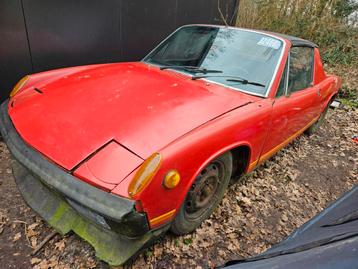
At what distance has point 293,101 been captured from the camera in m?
2.66

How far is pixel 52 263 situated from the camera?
1.88m

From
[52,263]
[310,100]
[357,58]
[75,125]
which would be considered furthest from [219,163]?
[357,58]

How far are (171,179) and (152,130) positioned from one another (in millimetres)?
371

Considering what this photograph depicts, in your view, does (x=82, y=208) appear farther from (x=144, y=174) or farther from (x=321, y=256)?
(x=321, y=256)

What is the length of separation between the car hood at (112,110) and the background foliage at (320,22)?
5644 millimetres

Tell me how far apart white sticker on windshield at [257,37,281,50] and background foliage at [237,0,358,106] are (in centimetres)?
480

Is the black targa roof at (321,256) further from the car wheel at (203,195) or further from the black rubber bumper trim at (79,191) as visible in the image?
the car wheel at (203,195)

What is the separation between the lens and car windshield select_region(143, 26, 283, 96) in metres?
2.46

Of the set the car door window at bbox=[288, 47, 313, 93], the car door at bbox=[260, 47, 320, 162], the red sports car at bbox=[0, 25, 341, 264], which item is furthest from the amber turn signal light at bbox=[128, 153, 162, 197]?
the car door window at bbox=[288, 47, 313, 93]

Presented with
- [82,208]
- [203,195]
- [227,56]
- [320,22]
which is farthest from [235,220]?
[320,22]

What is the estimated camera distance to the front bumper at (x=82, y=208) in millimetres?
1439

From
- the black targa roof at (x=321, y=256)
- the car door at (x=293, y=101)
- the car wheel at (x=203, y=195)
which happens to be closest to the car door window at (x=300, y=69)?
the car door at (x=293, y=101)

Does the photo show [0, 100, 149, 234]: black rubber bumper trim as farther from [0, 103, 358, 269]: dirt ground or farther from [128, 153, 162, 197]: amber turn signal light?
[0, 103, 358, 269]: dirt ground

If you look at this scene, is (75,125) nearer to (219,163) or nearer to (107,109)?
(107,109)
